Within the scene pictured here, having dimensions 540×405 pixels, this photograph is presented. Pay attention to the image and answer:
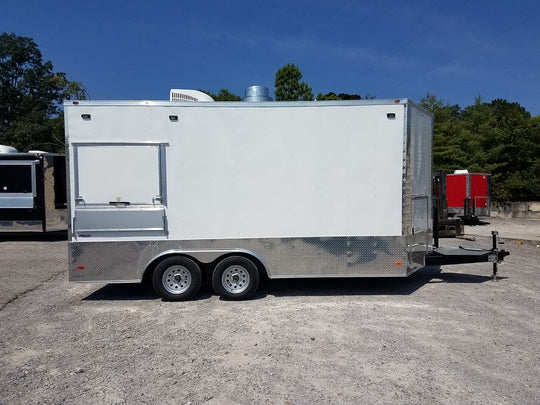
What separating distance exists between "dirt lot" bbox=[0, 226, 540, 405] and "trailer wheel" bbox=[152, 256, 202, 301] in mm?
187

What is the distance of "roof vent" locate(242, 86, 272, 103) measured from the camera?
22.5 ft

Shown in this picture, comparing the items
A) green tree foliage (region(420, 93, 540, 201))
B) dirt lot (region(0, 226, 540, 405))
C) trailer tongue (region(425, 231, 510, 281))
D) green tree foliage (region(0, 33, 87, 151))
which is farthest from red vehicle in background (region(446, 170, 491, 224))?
green tree foliage (region(0, 33, 87, 151))

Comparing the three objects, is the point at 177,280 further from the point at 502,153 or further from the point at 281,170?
the point at 502,153

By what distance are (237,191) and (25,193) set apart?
356 inches

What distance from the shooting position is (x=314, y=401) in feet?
11.3

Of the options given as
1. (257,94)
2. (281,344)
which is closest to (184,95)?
(257,94)

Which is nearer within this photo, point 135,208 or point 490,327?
point 490,327

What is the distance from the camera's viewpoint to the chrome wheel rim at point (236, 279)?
248 inches

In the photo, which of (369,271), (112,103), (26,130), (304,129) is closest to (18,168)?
(112,103)

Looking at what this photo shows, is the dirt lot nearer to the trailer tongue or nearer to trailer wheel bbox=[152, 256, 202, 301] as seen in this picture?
trailer wheel bbox=[152, 256, 202, 301]

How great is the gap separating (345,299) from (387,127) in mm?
2610

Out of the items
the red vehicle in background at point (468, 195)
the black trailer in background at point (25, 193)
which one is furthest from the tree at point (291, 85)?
the black trailer in background at point (25, 193)

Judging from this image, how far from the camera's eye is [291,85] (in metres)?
27.5

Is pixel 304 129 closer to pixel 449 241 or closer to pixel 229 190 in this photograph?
pixel 229 190
